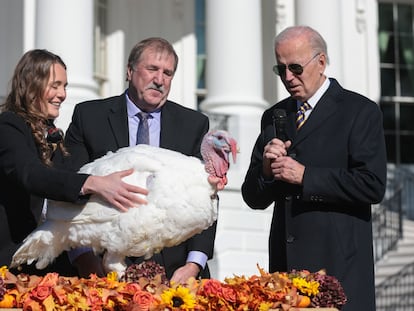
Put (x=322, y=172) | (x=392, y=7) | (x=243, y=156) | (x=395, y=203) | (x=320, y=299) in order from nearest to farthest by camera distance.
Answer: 1. (x=320, y=299)
2. (x=322, y=172)
3. (x=243, y=156)
4. (x=395, y=203)
5. (x=392, y=7)

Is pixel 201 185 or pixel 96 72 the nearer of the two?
pixel 201 185

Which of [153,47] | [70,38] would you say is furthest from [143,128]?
[70,38]

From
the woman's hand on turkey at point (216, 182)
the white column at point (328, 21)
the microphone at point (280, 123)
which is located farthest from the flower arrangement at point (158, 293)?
the white column at point (328, 21)

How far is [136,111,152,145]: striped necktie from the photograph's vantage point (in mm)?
5125

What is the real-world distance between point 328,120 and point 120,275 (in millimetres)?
1437

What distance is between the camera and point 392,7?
71.2ft

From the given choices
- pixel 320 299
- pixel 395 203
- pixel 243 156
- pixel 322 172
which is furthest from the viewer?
pixel 395 203

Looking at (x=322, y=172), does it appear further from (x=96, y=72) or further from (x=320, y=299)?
(x=96, y=72)

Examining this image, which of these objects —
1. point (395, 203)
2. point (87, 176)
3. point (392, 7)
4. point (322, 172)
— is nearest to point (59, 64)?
point (87, 176)

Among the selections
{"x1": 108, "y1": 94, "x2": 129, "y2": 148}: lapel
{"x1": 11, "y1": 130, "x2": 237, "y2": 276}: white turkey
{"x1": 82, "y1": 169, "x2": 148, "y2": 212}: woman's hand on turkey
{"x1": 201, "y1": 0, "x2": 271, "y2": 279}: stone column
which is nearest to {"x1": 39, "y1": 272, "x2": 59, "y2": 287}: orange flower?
{"x1": 11, "y1": 130, "x2": 237, "y2": 276}: white turkey

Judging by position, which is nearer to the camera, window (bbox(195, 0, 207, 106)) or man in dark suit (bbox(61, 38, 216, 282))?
man in dark suit (bbox(61, 38, 216, 282))

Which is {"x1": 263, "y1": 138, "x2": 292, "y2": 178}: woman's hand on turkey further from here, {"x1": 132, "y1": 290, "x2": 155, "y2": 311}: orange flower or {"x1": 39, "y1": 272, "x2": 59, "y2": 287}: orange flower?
{"x1": 39, "y1": 272, "x2": 59, "y2": 287}: orange flower

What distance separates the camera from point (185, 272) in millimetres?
4664

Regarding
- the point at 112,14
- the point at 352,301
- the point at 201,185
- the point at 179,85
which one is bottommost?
the point at 352,301
